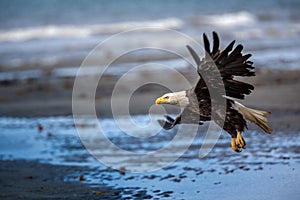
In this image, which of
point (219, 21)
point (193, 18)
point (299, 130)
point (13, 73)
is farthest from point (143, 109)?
point (193, 18)

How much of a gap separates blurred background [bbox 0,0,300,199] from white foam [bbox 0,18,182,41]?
2.0 inches

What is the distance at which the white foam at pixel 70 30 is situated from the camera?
23.8 metres

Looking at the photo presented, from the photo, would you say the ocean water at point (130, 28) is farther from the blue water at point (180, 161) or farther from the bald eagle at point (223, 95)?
the bald eagle at point (223, 95)

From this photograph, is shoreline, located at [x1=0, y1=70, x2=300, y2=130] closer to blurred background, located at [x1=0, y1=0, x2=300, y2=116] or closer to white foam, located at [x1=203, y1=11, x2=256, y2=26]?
blurred background, located at [x1=0, y1=0, x2=300, y2=116]

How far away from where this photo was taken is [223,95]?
20.7 ft

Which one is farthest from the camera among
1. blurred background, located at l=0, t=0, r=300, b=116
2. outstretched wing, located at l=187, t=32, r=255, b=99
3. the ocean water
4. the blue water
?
the ocean water

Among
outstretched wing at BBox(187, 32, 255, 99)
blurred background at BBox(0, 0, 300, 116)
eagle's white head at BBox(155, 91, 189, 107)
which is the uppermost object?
blurred background at BBox(0, 0, 300, 116)

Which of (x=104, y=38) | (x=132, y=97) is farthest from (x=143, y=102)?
(x=104, y=38)

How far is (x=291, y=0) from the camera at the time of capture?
34.8 m

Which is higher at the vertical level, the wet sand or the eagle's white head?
the eagle's white head

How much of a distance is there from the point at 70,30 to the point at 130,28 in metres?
2.26

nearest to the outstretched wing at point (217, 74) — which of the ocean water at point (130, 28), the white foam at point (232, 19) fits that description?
the ocean water at point (130, 28)

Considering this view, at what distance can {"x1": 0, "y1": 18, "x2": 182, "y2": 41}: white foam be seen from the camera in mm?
23781

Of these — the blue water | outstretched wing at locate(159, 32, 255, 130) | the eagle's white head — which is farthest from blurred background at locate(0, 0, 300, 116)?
outstretched wing at locate(159, 32, 255, 130)
